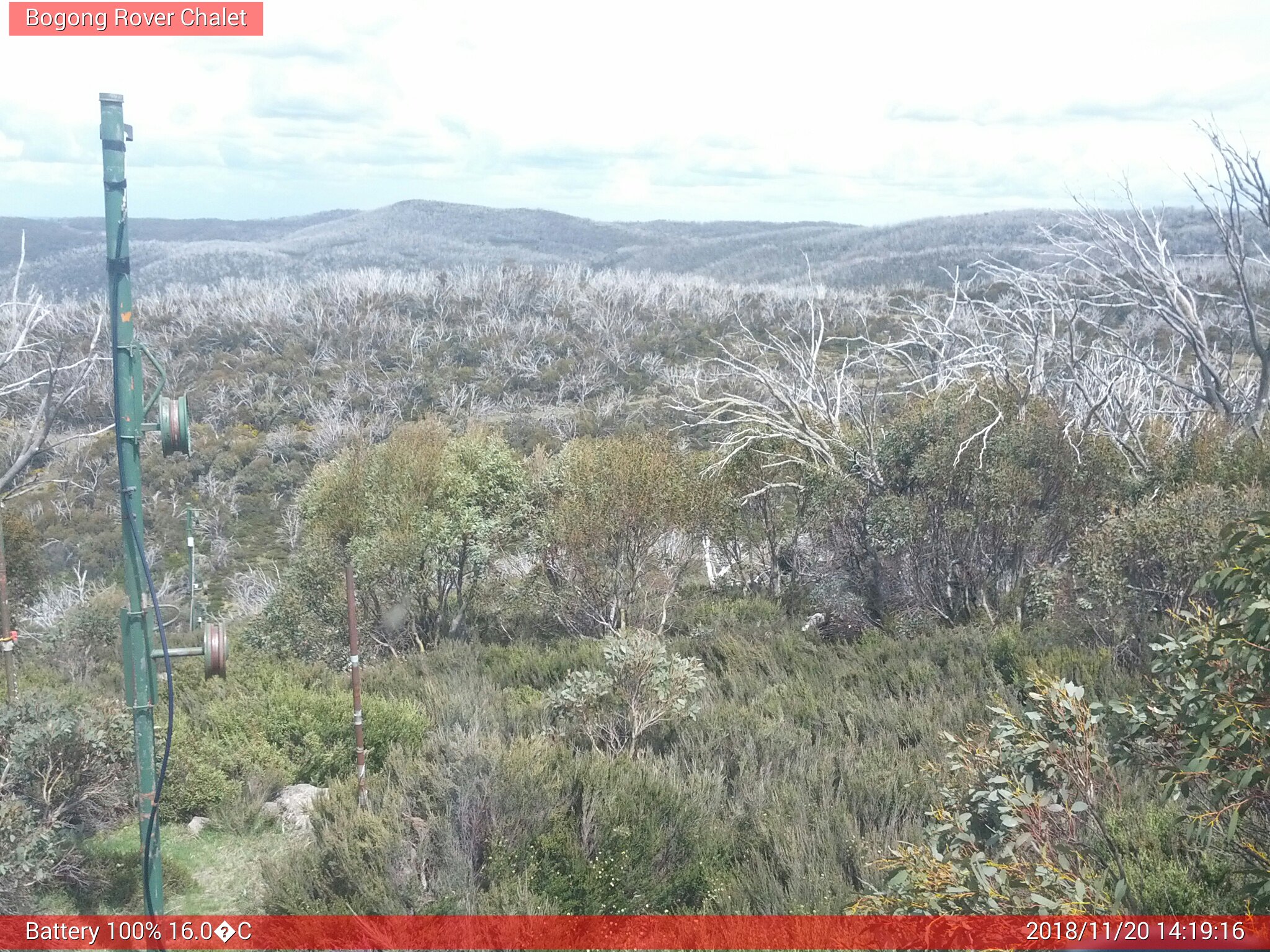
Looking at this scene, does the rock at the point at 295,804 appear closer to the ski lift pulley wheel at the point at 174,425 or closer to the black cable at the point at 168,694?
the black cable at the point at 168,694

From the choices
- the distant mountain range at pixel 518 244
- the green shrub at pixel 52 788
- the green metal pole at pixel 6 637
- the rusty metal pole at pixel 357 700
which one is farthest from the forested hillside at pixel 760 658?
the distant mountain range at pixel 518 244

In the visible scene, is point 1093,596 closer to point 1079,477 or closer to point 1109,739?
point 1079,477

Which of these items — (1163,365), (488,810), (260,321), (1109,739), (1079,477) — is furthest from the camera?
(260,321)

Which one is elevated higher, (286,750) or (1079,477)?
(1079,477)

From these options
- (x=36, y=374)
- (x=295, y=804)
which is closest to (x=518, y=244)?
(x=36, y=374)

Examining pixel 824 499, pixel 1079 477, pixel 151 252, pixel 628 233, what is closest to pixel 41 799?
pixel 824 499
